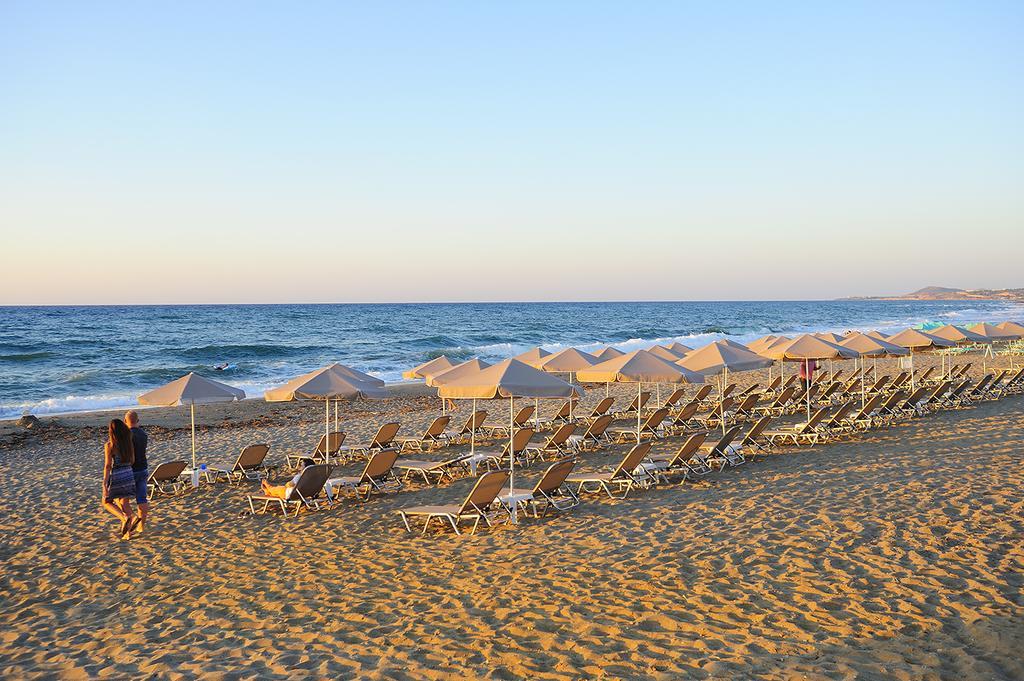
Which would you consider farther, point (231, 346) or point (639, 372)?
point (231, 346)

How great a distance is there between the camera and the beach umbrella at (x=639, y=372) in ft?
34.3

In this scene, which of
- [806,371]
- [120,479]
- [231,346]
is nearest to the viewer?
[120,479]

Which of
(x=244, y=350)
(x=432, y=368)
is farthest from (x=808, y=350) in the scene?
(x=244, y=350)

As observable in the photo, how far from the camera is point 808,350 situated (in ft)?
46.6

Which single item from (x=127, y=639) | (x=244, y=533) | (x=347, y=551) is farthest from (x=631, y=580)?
(x=244, y=533)

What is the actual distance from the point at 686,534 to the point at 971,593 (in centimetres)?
234

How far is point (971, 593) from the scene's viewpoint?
537 cm

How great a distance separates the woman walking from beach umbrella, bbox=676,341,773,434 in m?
7.29

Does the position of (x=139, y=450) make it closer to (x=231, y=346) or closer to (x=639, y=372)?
(x=639, y=372)

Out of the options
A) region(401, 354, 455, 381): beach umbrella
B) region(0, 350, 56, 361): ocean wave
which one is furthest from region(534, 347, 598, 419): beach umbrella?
region(0, 350, 56, 361): ocean wave

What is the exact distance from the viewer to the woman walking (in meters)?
8.07

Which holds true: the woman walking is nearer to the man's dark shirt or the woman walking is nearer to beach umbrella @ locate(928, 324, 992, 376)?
the man's dark shirt

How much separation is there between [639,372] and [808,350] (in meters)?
5.14

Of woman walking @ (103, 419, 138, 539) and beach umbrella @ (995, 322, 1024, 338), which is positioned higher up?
beach umbrella @ (995, 322, 1024, 338)
